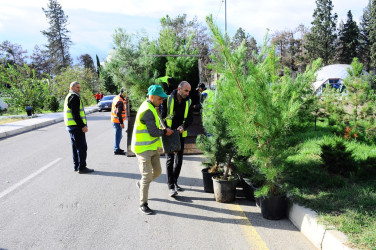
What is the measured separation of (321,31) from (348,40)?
7.08m

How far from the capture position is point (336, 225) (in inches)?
134

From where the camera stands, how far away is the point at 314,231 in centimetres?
351

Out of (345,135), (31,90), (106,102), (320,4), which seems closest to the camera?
(345,135)

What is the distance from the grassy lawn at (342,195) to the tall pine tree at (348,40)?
54.9m

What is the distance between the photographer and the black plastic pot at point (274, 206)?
4129 millimetres

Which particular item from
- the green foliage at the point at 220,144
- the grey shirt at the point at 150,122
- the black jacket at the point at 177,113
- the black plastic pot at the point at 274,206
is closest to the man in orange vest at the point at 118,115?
the black jacket at the point at 177,113

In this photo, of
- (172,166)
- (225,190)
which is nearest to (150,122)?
(172,166)

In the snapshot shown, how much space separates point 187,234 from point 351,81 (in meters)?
5.21

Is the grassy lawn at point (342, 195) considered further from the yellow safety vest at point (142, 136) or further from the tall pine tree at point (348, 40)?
the tall pine tree at point (348, 40)

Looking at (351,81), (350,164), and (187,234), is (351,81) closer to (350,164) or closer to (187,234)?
(350,164)

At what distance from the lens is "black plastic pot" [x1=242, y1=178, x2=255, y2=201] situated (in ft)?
15.9

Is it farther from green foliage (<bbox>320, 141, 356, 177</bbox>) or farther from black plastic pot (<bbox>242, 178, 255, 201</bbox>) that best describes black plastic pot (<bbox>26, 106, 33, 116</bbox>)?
green foliage (<bbox>320, 141, 356, 177</bbox>)

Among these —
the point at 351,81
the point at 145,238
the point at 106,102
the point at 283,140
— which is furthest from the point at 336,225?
the point at 106,102

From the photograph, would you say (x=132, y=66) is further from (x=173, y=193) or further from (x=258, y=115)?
(x=258, y=115)
